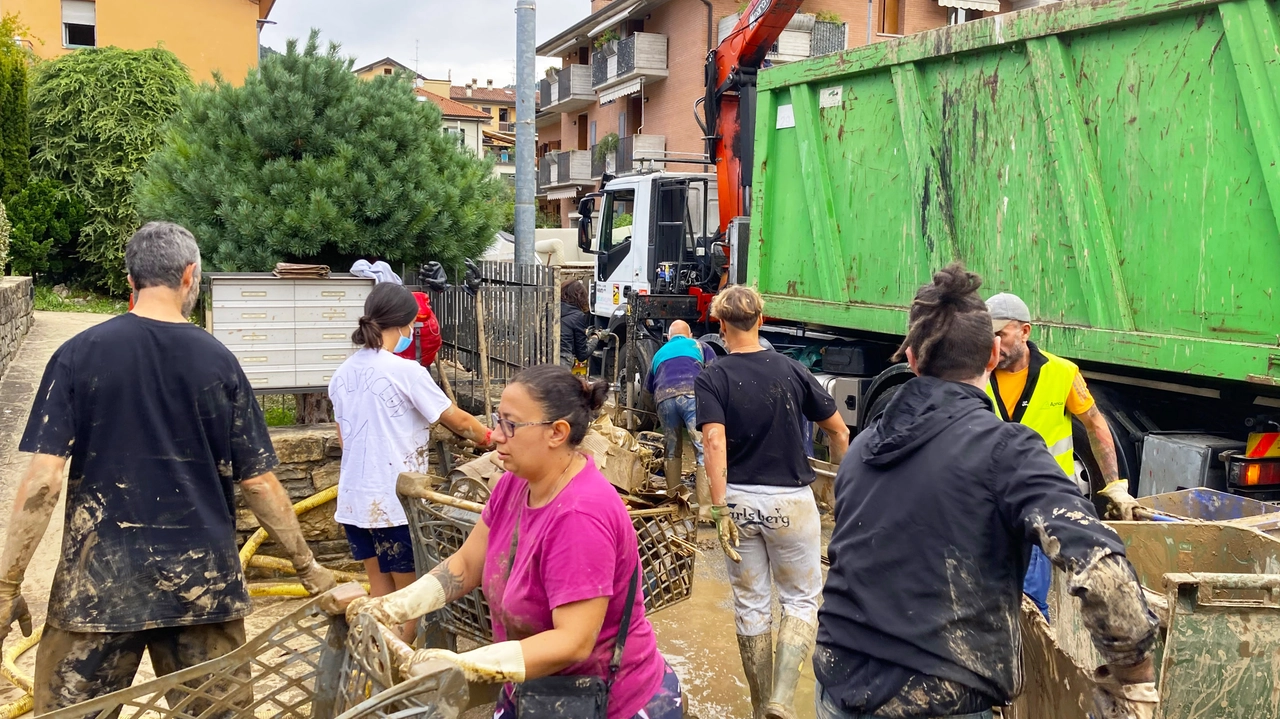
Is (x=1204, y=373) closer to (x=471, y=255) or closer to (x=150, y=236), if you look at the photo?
(x=150, y=236)

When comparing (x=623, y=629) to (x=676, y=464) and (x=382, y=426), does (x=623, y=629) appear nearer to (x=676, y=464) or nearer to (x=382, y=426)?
(x=382, y=426)

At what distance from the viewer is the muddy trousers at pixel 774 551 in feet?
13.2

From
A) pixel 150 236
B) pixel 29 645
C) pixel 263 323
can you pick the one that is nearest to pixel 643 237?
pixel 263 323

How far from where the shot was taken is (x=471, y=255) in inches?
338

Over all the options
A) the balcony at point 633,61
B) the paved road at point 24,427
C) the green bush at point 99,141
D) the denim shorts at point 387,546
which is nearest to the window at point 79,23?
the green bush at point 99,141

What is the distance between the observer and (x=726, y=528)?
402 centimetres

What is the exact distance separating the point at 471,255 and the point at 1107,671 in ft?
23.3

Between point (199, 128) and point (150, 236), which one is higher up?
point (199, 128)

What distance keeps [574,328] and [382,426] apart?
5.49 m

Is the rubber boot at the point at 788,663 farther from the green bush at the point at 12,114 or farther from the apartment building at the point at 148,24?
the apartment building at the point at 148,24

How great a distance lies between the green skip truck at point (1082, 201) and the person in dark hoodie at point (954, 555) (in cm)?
313

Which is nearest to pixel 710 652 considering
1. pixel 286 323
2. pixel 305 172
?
pixel 286 323

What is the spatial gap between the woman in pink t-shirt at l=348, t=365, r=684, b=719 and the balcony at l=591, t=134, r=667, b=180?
28550 millimetres

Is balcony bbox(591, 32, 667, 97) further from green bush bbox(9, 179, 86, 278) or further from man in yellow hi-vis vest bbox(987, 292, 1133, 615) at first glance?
man in yellow hi-vis vest bbox(987, 292, 1133, 615)
